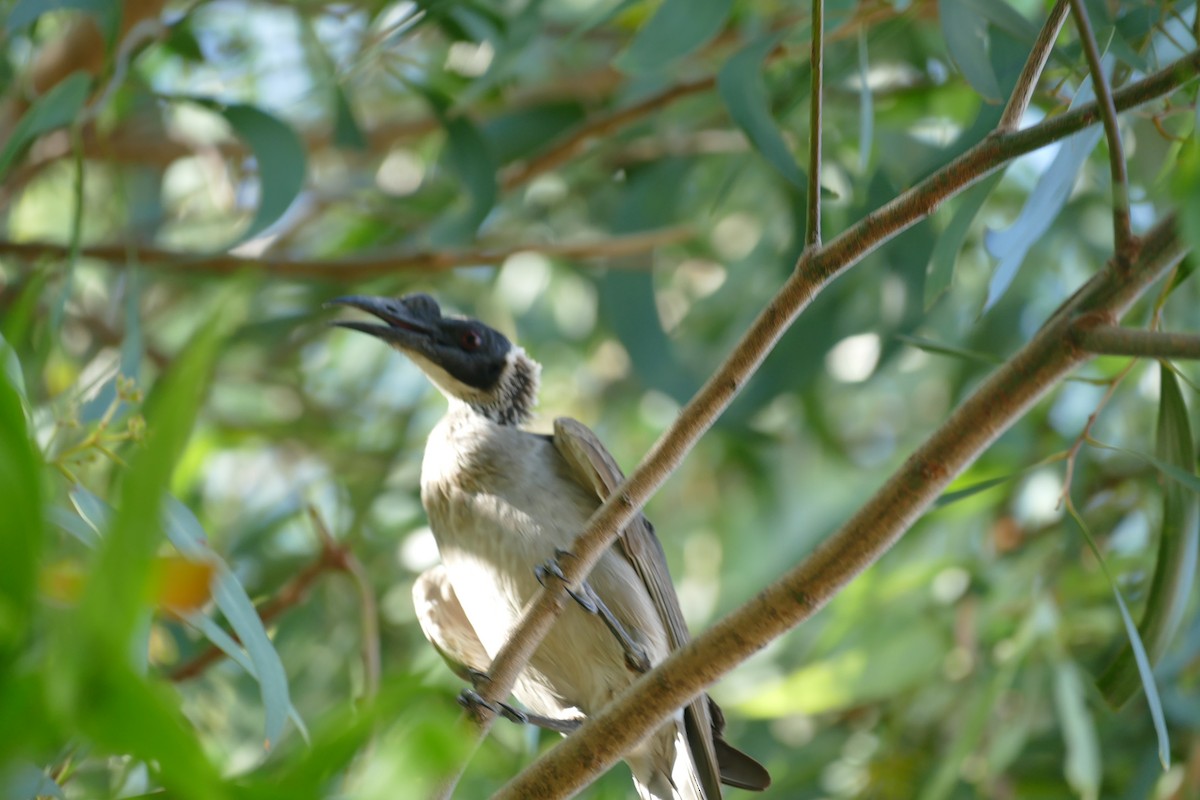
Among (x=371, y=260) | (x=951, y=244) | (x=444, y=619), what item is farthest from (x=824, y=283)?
(x=371, y=260)

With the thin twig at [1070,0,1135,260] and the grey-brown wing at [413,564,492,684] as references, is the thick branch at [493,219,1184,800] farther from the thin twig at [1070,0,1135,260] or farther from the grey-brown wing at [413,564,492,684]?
the grey-brown wing at [413,564,492,684]

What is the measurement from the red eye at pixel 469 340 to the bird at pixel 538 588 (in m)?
0.34

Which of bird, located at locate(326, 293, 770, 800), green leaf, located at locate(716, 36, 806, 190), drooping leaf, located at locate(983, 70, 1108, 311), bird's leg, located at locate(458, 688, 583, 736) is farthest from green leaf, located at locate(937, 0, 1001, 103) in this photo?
bird's leg, located at locate(458, 688, 583, 736)

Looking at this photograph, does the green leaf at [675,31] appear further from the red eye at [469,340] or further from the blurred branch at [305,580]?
the blurred branch at [305,580]

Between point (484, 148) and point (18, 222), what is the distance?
2.84 meters

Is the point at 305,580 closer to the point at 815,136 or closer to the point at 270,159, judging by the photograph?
the point at 270,159

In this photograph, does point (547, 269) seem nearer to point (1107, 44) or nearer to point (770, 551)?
point (770, 551)

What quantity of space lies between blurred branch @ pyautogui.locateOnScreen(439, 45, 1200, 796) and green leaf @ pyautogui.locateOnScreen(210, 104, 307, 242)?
159cm

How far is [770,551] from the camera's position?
5.02 meters

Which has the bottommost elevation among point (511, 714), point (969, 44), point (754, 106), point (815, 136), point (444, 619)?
point (444, 619)

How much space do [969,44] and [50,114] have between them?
1.89 meters

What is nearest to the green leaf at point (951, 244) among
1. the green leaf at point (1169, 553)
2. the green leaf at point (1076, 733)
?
the green leaf at point (1169, 553)

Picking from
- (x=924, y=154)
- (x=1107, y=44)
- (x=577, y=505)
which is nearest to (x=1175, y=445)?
(x=1107, y=44)

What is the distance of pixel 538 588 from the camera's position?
2.79 m
